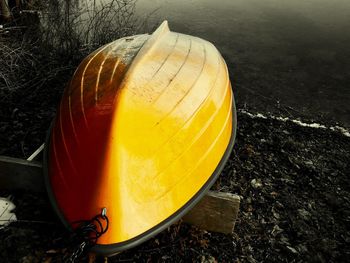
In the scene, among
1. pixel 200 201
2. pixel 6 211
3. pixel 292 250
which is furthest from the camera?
pixel 292 250

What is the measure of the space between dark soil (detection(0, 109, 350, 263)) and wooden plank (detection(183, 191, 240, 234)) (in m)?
0.10

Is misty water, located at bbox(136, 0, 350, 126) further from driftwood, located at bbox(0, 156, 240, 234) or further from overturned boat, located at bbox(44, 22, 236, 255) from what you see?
driftwood, located at bbox(0, 156, 240, 234)

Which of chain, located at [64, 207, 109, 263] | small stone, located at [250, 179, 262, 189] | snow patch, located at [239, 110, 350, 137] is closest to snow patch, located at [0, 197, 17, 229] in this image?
chain, located at [64, 207, 109, 263]

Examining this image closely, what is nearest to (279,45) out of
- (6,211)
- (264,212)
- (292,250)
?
(264,212)

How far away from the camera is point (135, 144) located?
1761 millimetres

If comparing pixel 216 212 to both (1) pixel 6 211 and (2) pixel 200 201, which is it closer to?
(2) pixel 200 201

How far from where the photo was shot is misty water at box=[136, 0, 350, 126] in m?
4.21

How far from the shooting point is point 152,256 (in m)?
2.08

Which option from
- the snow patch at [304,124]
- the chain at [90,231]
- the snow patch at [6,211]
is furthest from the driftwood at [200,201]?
the snow patch at [304,124]

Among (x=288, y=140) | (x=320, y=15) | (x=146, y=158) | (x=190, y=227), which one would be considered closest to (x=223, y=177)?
(x=190, y=227)

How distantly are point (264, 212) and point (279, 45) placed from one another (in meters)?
4.00

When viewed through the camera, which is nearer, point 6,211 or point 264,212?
point 6,211

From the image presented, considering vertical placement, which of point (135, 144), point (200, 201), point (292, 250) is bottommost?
point (292, 250)

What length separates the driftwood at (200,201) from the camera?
2.04 metres
